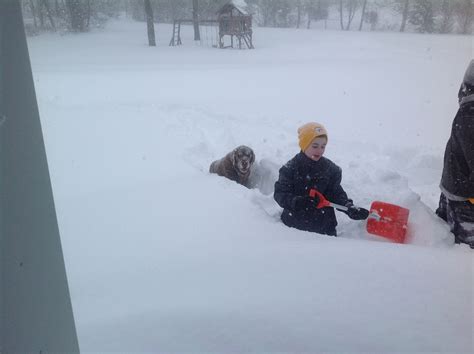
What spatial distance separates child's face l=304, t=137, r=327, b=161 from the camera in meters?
2.81

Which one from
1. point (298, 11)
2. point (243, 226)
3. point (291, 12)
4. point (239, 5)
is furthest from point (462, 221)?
point (239, 5)

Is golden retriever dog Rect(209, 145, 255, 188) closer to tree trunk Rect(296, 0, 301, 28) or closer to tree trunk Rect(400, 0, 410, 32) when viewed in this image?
tree trunk Rect(400, 0, 410, 32)

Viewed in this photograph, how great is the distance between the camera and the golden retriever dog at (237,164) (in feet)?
14.3

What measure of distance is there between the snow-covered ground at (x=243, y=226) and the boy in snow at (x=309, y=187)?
213mm

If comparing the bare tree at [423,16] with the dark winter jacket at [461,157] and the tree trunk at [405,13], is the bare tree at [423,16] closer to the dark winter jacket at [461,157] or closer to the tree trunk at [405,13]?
the tree trunk at [405,13]

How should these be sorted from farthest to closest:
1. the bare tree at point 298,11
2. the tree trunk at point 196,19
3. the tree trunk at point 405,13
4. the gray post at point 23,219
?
the bare tree at point 298,11, the tree trunk at point 196,19, the tree trunk at point 405,13, the gray post at point 23,219

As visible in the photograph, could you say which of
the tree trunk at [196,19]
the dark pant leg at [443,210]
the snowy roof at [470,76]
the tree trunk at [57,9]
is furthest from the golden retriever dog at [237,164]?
the tree trunk at [196,19]

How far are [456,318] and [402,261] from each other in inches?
16.3

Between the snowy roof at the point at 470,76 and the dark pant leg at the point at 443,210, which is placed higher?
the snowy roof at the point at 470,76

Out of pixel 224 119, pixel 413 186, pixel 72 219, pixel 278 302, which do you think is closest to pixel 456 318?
pixel 278 302

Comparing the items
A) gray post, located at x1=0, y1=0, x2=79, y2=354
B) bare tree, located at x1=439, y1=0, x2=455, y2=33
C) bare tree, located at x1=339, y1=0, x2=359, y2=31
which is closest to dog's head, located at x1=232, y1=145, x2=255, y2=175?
gray post, located at x1=0, y1=0, x2=79, y2=354

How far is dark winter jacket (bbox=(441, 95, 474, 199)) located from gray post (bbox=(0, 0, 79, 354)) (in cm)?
239

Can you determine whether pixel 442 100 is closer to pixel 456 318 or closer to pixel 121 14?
pixel 456 318

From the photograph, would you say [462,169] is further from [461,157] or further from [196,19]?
[196,19]
